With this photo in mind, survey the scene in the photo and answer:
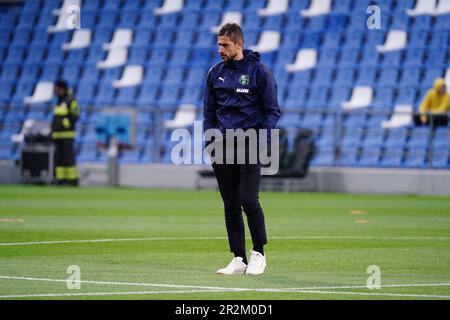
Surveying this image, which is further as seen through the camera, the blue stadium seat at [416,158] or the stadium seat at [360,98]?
→ the stadium seat at [360,98]

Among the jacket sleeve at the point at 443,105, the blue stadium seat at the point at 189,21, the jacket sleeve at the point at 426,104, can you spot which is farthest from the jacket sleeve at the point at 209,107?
the blue stadium seat at the point at 189,21

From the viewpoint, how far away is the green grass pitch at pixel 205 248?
9.39 meters

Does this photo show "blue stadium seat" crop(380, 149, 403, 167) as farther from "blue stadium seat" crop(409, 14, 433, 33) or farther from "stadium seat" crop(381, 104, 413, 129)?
"blue stadium seat" crop(409, 14, 433, 33)

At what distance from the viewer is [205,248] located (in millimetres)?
13219

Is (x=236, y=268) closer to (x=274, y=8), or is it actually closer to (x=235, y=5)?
(x=274, y=8)

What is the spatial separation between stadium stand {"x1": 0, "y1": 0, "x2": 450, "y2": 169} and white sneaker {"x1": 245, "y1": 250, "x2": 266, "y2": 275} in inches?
618

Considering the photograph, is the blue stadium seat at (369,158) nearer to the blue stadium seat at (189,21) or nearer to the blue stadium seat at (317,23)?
the blue stadium seat at (317,23)

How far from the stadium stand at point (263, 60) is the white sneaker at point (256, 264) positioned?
15.7 metres

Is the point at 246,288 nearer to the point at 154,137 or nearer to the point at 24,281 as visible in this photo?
the point at 24,281

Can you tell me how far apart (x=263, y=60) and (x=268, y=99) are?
70.2 feet

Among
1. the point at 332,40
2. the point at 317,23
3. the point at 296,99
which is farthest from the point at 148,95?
the point at 332,40

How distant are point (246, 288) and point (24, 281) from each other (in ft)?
5.80

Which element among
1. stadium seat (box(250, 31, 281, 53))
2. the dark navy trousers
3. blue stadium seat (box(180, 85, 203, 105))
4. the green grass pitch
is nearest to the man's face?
the dark navy trousers
